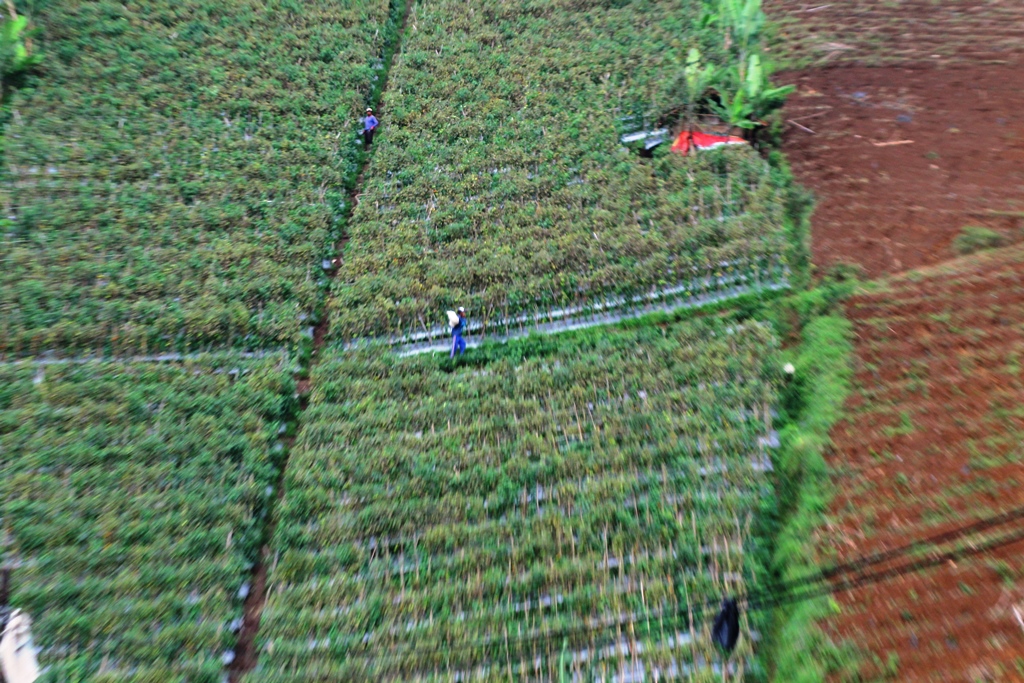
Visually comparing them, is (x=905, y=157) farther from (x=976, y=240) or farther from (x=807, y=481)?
(x=807, y=481)

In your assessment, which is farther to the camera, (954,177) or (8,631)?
(954,177)

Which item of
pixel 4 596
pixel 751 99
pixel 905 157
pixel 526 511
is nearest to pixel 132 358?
pixel 4 596

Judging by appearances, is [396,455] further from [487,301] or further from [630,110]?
[630,110]

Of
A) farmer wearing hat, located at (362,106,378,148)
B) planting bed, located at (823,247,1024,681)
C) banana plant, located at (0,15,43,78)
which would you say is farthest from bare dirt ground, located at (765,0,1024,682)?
banana plant, located at (0,15,43,78)

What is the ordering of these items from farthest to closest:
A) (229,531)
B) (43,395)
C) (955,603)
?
(43,395) < (229,531) < (955,603)

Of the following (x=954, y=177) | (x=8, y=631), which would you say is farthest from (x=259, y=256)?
(x=954, y=177)

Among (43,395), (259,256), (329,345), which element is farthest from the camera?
(259,256)
